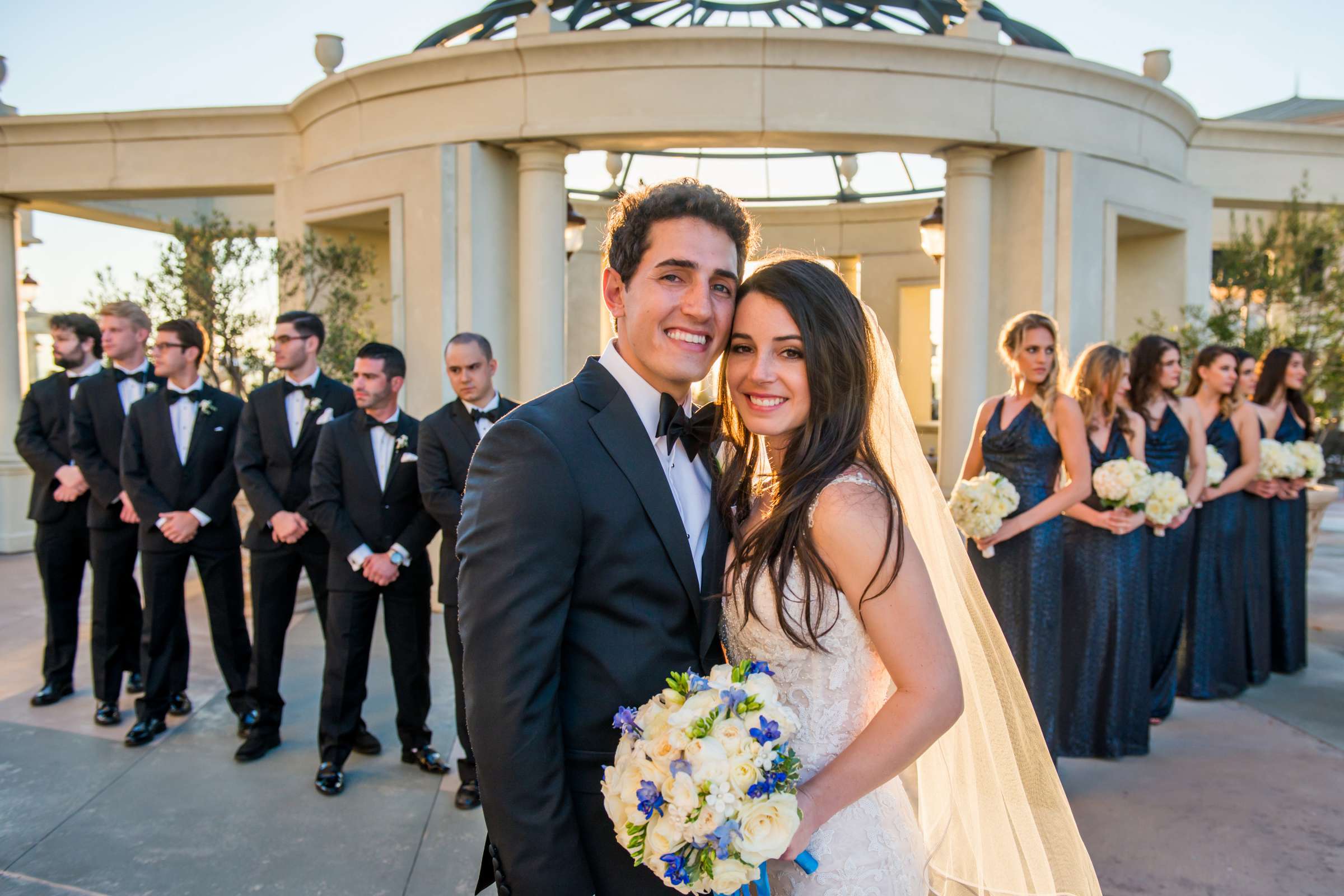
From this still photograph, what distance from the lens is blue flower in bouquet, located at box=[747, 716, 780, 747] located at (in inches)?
69.0

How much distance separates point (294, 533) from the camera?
212 inches

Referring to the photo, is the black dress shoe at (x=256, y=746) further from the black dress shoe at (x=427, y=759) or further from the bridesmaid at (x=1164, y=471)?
the bridesmaid at (x=1164, y=471)

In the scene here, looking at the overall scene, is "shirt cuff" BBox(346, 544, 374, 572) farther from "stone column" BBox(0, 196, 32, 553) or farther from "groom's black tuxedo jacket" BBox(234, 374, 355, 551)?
A: "stone column" BBox(0, 196, 32, 553)

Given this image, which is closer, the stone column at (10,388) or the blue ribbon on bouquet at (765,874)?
the blue ribbon on bouquet at (765,874)

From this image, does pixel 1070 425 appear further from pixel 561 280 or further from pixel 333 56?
pixel 333 56

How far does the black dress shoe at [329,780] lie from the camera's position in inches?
192

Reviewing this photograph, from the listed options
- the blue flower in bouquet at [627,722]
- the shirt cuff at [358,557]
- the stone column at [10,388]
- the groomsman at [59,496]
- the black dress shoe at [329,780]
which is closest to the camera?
the blue flower in bouquet at [627,722]

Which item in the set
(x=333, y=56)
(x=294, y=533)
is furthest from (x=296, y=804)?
(x=333, y=56)

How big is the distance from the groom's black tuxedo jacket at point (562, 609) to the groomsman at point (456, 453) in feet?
9.57

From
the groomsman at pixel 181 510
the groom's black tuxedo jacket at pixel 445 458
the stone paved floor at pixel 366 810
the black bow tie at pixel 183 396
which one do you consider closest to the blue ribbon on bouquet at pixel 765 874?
the stone paved floor at pixel 366 810

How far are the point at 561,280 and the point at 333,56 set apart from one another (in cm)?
346

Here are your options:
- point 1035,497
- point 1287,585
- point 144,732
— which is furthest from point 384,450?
point 1287,585

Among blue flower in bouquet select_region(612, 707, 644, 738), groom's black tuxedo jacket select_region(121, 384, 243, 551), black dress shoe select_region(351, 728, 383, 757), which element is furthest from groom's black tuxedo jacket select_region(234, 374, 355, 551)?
blue flower in bouquet select_region(612, 707, 644, 738)

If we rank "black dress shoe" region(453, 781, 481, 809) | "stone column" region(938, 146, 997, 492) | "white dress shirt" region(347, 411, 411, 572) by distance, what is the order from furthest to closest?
"stone column" region(938, 146, 997, 492) < "white dress shirt" region(347, 411, 411, 572) < "black dress shoe" region(453, 781, 481, 809)
